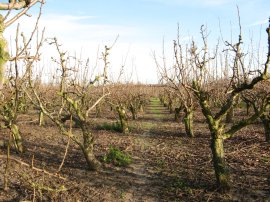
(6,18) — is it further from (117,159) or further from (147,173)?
(117,159)

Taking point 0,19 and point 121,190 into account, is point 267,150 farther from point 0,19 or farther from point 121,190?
point 0,19

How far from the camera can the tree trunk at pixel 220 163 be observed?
5.62 meters

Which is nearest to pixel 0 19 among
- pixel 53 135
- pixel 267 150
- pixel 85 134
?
pixel 85 134

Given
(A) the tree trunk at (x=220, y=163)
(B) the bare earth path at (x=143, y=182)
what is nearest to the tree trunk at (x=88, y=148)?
(B) the bare earth path at (x=143, y=182)

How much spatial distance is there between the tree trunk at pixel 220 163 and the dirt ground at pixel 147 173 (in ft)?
0.63

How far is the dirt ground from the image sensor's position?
19.0ft

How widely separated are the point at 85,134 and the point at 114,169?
3.91ft

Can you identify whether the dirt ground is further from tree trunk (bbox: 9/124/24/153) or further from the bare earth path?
tree trunk (bbox: 9/124/24/153)

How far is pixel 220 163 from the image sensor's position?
561 centimetres

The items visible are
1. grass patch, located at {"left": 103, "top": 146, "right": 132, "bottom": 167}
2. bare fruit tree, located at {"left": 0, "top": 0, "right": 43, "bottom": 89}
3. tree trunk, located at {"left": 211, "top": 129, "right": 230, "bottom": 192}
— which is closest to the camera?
bare fruit tree, located at {"left": 0, "top": 0, "right": 43, "bottom": 89}

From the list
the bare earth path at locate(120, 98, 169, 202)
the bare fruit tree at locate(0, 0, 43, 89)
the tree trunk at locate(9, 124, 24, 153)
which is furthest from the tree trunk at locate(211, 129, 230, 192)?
the tree trunk at locate(9, 124, 24, 153)

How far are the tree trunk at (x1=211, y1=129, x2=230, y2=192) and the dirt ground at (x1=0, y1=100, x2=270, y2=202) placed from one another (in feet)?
0.63

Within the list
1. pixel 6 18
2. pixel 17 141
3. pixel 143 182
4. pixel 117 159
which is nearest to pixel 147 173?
pixel 143 182

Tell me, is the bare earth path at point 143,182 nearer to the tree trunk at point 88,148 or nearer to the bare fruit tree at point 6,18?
the tree trunk at point 88,148
